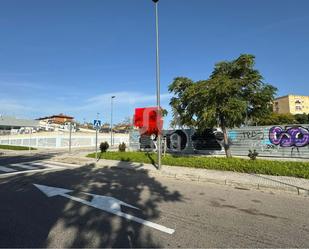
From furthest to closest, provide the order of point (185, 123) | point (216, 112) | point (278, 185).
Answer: point (185, 123) → point (216, 112) → point (278, 185)

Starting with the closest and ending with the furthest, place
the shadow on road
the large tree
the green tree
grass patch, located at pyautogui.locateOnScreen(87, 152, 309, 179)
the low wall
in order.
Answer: the shadow on road, grass patch, located at pyautogui.locateOnScreen(87, 152, 309, 179), the large tree, the low wall, the green tree

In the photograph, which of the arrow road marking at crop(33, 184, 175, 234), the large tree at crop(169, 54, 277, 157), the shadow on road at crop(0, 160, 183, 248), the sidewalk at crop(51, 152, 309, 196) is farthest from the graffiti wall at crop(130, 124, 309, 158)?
the arrow road marking at crop(33, 184, 175, 234)

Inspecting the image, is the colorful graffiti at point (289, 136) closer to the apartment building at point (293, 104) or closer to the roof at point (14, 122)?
the roof at point (14, 122)

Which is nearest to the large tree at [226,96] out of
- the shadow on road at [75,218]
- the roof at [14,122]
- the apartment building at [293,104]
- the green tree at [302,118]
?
the shadow on road at [75,218]

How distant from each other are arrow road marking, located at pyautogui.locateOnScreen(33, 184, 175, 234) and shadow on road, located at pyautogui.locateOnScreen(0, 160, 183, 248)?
146mm

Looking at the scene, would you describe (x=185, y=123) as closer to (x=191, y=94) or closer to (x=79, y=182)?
(x=191, y=94)

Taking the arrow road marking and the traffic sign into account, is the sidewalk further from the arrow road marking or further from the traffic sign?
the traffic sign

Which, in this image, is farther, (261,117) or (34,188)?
(261,117)

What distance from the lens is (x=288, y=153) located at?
54.5 ft

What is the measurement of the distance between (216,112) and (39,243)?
395 inches

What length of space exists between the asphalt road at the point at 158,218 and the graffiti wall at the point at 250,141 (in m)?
10.4

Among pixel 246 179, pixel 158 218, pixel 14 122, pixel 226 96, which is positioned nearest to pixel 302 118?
pixel 226 96

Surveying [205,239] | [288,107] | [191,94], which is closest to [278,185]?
[205,239]

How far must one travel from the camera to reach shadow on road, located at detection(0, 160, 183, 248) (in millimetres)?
4113
